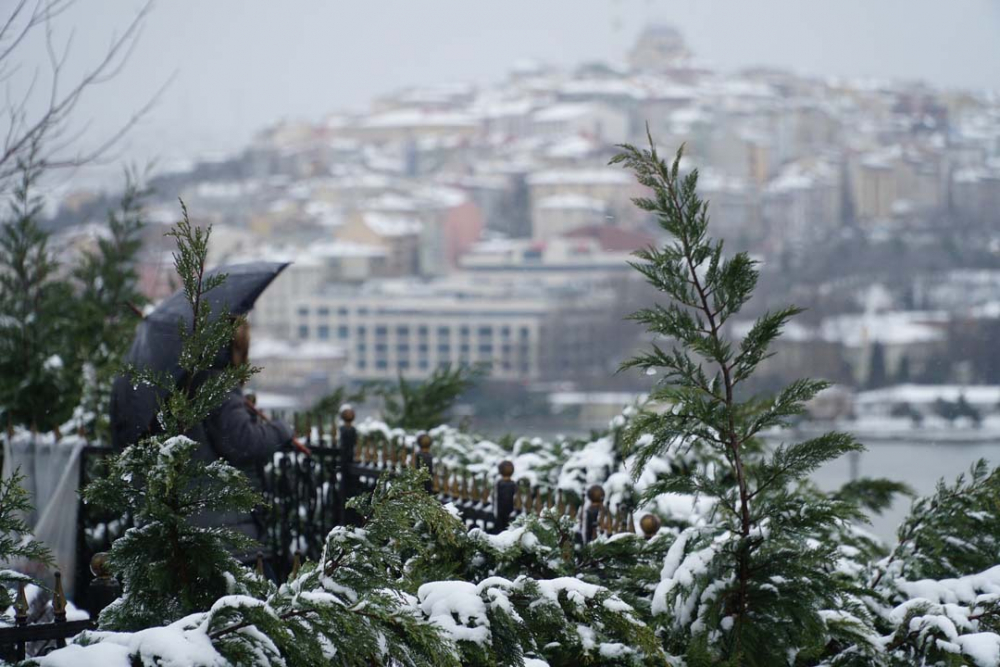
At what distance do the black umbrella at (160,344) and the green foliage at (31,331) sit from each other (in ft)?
4.92

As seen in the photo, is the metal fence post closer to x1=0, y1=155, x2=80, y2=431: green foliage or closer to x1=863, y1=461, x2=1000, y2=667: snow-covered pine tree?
x1=863, y1=461, x2=1000, y2=667: snow-covered pine tree

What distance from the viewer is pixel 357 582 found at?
6.16 ft

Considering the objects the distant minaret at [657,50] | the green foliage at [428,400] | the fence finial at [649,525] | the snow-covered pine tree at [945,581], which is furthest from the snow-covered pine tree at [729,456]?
the distant minaret at [657,50]

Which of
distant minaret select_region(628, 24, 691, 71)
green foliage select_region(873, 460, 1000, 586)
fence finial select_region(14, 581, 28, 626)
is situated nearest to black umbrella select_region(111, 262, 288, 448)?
fence finial select_region(14, 581, 28, 626)

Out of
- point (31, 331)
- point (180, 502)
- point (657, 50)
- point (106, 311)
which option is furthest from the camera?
point (657, 50)

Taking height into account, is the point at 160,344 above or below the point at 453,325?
above

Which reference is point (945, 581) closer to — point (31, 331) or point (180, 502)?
point (180, 502)

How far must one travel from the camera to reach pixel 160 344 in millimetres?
2943

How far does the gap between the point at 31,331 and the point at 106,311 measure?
58 cm

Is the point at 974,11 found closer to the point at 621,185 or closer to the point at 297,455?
the point at 621,185

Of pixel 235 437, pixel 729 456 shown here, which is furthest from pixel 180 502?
pixel 235 437

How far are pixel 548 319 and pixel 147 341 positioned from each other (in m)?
53.4

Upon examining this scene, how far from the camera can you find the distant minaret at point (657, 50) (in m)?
123

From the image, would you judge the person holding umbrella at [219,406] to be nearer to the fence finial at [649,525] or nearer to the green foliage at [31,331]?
the fence finial at [649,525]
